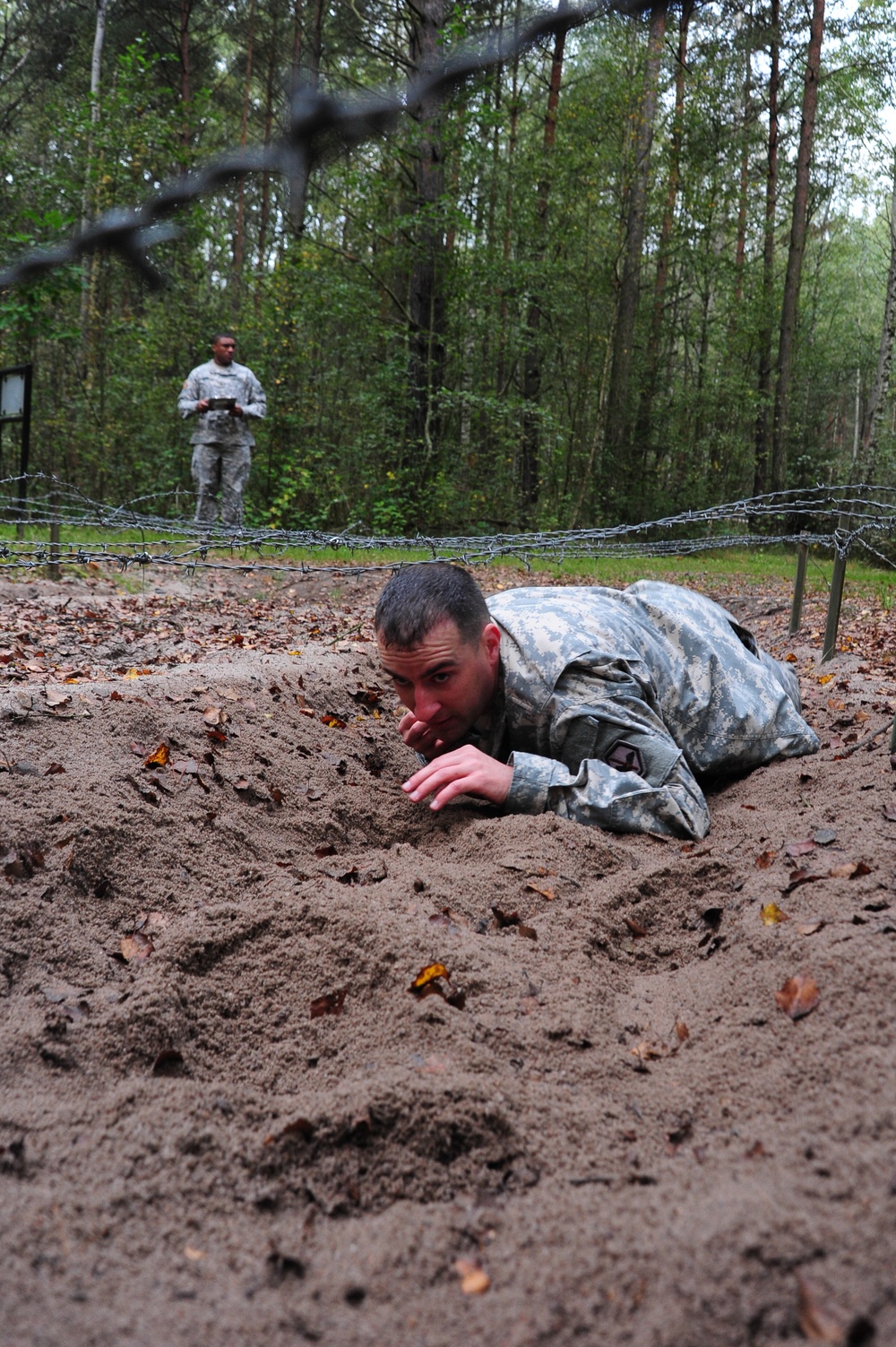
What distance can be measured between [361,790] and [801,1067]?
233 centimetres

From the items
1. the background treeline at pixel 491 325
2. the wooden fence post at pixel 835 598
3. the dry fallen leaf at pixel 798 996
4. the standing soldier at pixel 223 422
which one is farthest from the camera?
the background treeline at pixel 491 325

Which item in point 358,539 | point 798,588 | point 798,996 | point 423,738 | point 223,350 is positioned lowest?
point 798,996

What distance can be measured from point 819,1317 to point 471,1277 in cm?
45

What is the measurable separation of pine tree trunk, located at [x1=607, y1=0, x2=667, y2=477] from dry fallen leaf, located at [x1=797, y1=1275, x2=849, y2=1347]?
20944 mm

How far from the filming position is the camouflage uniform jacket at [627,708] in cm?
315

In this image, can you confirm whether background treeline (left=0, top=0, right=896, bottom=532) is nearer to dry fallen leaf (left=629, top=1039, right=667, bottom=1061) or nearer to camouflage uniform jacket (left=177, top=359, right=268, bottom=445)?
camouflage uniform jacket (left=177, top=359, right=268, bottom=445)

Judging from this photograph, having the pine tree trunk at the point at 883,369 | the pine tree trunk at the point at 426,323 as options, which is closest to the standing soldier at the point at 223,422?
the pine tree trunk at the point at 426,323

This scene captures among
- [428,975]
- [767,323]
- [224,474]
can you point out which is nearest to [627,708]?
[428,975]

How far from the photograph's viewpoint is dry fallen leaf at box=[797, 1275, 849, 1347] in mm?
1022

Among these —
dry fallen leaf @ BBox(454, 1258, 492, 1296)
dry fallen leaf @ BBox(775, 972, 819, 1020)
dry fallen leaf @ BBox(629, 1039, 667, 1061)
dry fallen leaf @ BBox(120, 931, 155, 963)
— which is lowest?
dry fallen leaf @ BBox(120, 931, 155, 963)

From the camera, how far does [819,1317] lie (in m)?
1.04

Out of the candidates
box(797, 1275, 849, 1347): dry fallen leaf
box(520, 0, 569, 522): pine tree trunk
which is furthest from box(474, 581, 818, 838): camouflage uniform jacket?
box(520, 0, 569, 522): pine tree trunk

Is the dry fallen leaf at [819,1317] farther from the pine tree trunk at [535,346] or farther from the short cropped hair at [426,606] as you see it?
the pine tree trunk at [535,346]

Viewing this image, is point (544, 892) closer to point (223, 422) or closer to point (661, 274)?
point (223, 422)
